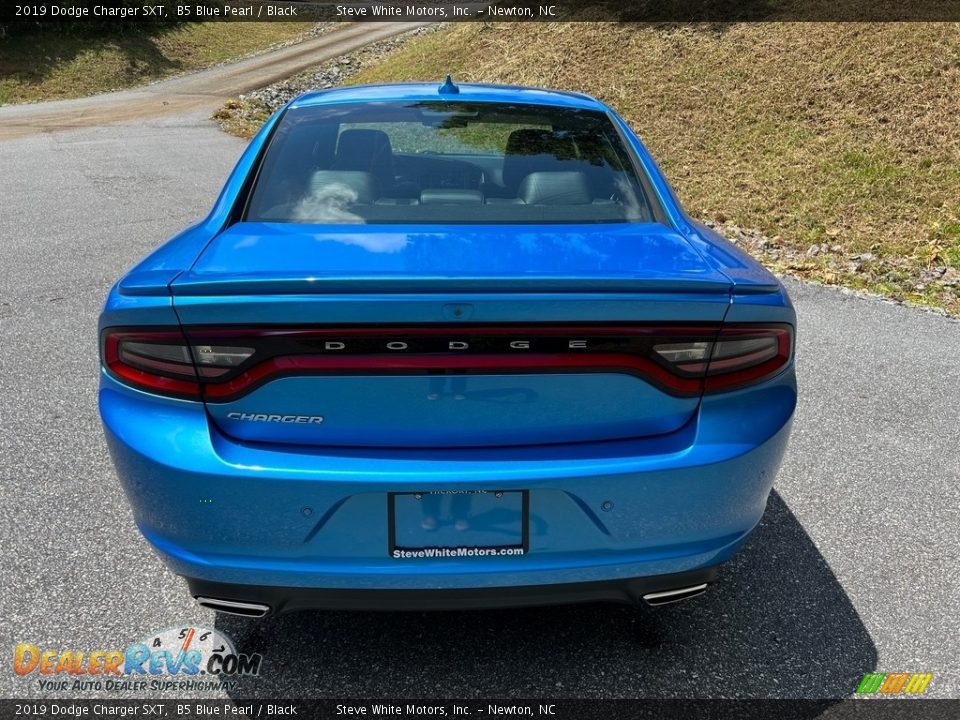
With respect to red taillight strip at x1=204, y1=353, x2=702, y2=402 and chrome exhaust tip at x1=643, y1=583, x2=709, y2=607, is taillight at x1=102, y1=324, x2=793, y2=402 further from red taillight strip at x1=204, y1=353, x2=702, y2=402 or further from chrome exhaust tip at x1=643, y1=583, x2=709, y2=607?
chrome exhaust tip at x1=643, y1=583, x2=709, y2=607

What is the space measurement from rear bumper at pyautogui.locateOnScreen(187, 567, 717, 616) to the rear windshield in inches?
42.7

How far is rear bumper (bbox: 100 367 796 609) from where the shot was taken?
5.98ft

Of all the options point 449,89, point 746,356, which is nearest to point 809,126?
point 449,89

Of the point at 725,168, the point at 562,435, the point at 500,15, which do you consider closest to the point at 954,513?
the point at 562,435

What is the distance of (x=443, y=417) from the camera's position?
1.84 metres

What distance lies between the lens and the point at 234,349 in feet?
5.93

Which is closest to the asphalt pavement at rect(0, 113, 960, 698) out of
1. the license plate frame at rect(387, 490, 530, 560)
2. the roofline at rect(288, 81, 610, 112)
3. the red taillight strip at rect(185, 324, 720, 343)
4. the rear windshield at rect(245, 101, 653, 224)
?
the license plate frame at rect(387, 490, 530, 560)

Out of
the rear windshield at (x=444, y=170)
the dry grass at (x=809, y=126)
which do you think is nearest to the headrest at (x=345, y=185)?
the rear windshield at (x=444, y=170)

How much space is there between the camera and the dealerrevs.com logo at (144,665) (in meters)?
2.24

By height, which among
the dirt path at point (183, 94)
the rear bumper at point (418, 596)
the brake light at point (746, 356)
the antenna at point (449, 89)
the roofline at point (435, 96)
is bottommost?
the dirt path at point (183, 94)

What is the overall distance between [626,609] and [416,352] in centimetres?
128

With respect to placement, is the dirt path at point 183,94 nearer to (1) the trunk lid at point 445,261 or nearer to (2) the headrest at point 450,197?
(2) the headrest at point 450,197

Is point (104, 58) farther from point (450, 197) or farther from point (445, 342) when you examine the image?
point (445, 342)

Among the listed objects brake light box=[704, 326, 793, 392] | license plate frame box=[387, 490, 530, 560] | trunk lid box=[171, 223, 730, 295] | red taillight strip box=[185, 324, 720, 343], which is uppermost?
trunk lid box=[171, 223, 730, 295]
